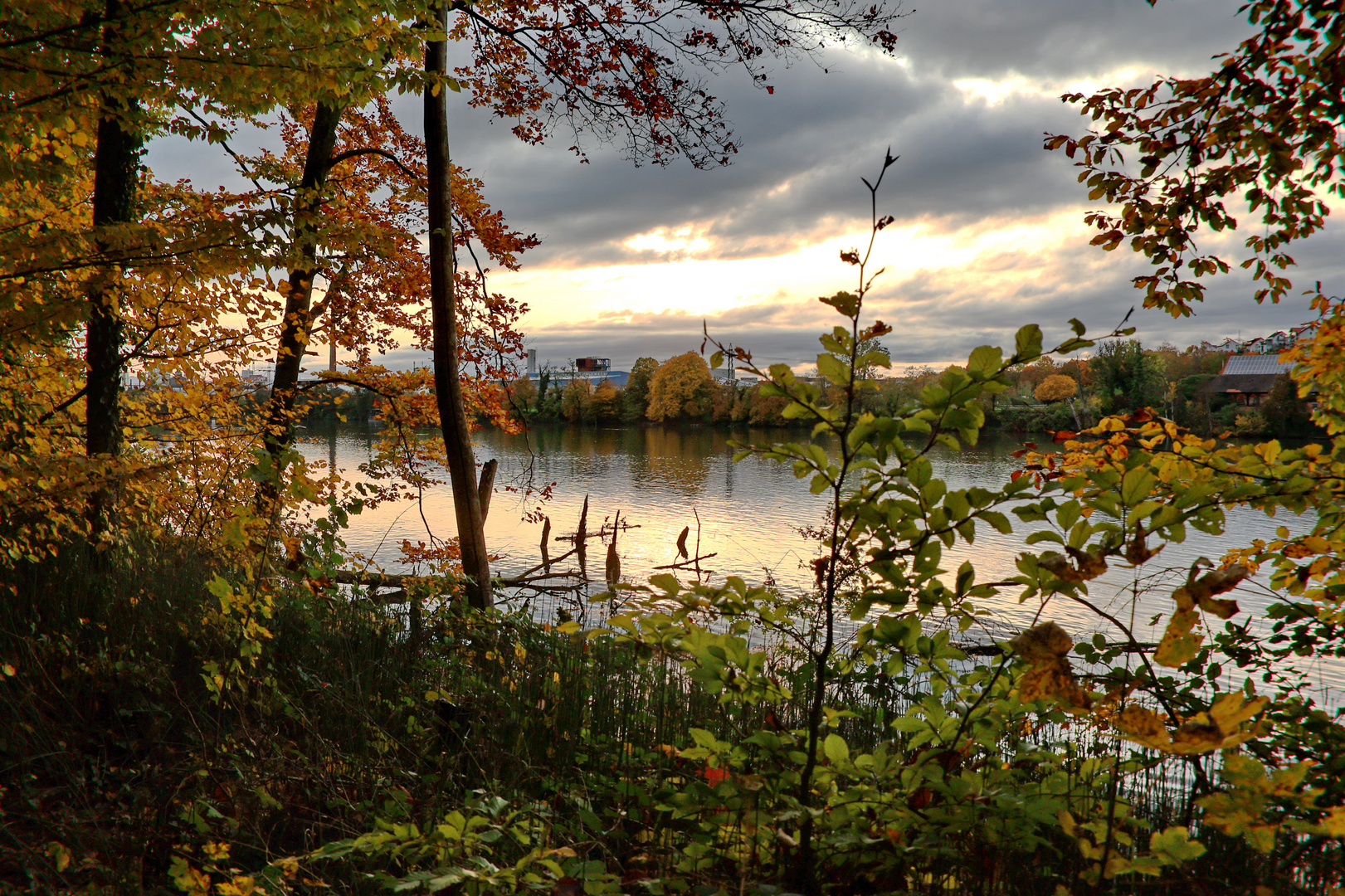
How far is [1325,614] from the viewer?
8.68 ft

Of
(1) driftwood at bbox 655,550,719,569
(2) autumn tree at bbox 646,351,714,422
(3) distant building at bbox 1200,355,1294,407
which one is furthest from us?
(2) autumn tree at bbox 646,351,714,422

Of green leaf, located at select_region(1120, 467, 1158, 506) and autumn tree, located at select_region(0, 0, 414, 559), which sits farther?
autumn tree, located at select_region(0, 0, 414, 559)

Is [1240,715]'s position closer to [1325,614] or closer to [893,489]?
[893,489]

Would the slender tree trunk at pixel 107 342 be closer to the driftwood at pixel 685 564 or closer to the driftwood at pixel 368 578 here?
the driftwood at pixel 368 578

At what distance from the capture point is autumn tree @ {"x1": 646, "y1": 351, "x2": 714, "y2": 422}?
182 feet

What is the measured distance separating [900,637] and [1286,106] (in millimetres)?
3203

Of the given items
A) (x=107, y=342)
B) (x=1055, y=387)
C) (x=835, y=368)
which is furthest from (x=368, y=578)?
(x=1055, y=387)

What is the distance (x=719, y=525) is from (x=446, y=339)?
1464 cm

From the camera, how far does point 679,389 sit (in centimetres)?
5809

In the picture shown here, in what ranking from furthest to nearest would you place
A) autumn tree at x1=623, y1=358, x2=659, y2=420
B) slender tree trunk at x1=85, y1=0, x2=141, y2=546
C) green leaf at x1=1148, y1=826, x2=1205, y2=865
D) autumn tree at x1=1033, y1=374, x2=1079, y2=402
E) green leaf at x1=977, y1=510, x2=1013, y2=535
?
autumn tree at x1=623, y1=358, x2=659, y2=420 < autumn tree at x1=1033, y1=374, x2=1079, y2=402 < slender tree trunk at x1=85, y1=0, x2=141, y2=546 < green leaf at x1=977, y1=510, x2=1013, y2=535 < green leaf at x1=1148, y1=826, x2=1205, y2=865

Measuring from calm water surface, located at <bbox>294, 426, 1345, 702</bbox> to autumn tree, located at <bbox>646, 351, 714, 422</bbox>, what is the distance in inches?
696

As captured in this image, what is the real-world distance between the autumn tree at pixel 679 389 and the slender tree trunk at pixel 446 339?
157 feet

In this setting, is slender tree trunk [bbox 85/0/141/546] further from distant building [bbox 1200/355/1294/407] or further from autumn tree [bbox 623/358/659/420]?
autumn tree [bbox 623/358/659/420]

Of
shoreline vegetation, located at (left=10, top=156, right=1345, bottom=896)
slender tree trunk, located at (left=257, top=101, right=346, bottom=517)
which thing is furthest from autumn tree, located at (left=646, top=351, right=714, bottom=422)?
shoreline vegetation, located at (left=10, top=156, right=1345, bottom=896)
